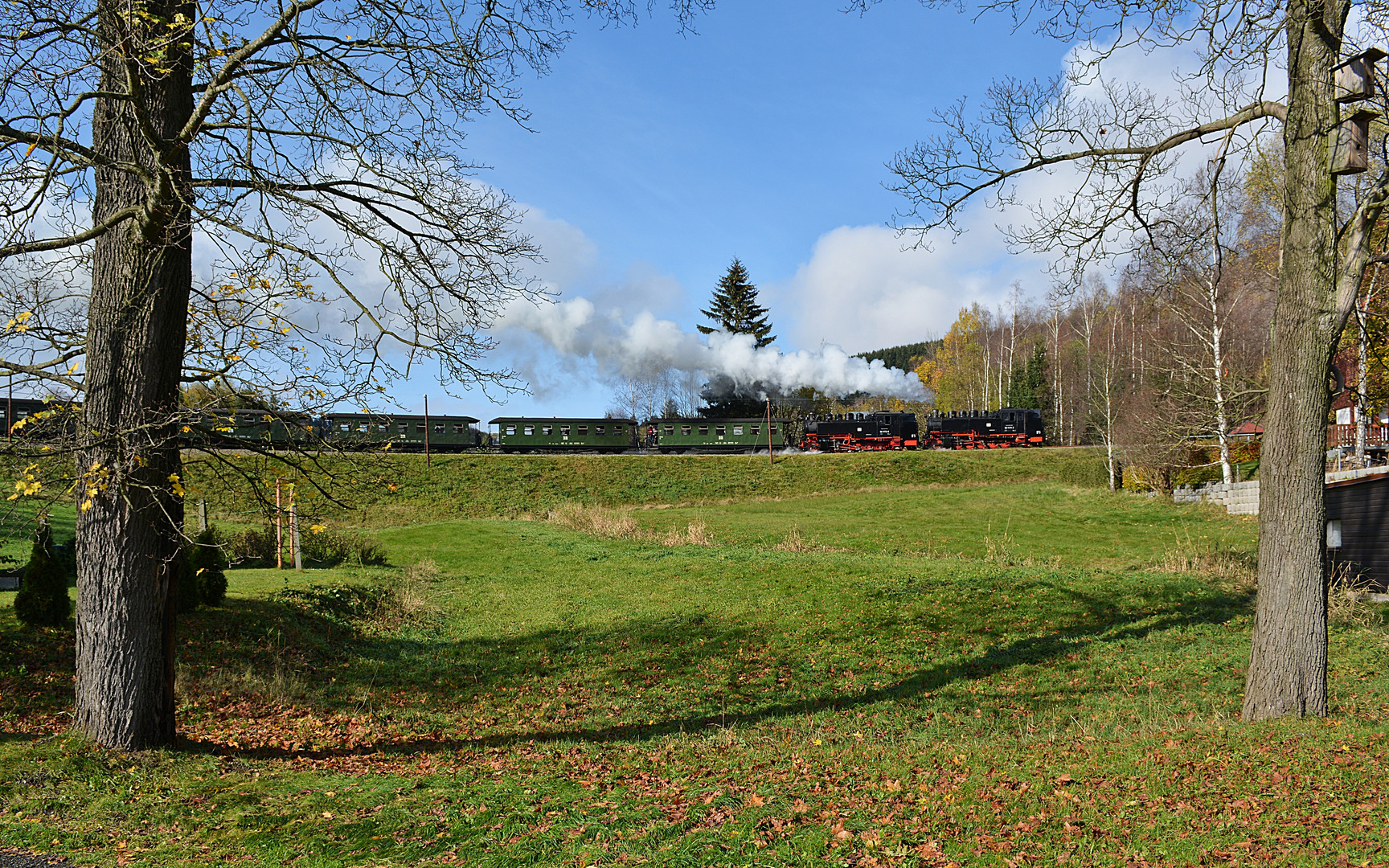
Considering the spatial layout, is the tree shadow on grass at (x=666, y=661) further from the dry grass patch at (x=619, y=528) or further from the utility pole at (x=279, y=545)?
the dry grass patch at (x=619, y=528)

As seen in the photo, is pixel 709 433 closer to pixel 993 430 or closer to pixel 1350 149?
pixel 993 430

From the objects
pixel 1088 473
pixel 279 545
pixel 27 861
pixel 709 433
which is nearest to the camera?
pixel 27 861

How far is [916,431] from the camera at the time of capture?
4525cm

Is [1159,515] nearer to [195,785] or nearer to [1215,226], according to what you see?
[1215,226]

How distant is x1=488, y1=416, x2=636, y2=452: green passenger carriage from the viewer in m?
40.3

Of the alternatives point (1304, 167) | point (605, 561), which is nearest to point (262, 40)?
point (1304, 167)

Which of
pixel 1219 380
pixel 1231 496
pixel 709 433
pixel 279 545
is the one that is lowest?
pixel 279 545

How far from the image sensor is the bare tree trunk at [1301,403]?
21.9 feet

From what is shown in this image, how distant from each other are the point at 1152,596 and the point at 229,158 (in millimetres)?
14589

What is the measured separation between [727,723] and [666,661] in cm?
247

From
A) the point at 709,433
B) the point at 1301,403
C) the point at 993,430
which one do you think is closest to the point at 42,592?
the point at 1301,403

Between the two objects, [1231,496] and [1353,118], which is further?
[1231,496]

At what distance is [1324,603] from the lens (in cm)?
689

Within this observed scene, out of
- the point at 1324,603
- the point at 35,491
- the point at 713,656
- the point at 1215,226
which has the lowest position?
the point at 713,656
